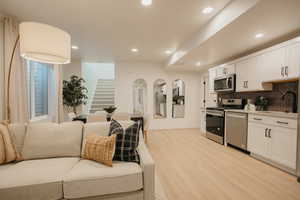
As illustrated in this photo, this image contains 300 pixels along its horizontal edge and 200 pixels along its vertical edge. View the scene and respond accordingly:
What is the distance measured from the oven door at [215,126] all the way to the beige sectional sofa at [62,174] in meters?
2.78

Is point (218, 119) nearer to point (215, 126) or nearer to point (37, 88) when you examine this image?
point (215, 126)

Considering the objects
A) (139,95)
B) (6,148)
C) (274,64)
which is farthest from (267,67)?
(6,148)

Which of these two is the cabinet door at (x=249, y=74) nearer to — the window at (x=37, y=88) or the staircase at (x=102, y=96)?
the window at (x=37, y=88)

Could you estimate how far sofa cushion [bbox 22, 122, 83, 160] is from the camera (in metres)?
1.74

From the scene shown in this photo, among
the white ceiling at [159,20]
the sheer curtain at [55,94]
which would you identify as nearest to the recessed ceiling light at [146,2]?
the white ceiling at [159,20]

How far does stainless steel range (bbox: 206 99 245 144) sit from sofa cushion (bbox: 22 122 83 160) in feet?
11.1

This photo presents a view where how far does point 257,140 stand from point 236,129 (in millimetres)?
524

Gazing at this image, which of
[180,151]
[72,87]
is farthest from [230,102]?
[72,87]

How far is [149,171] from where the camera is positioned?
145 centimetres

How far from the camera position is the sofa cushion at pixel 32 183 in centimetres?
123

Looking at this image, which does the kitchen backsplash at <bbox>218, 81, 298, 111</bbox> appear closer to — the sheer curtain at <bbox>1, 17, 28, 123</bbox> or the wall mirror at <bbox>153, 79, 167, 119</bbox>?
the wall mirror at <bbox>153, 79, 167, 119</bbox>

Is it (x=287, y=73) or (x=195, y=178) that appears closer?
(x=195, y=178)

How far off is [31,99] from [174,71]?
4.60 m

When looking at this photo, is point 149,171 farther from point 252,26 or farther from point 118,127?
point 252,26
